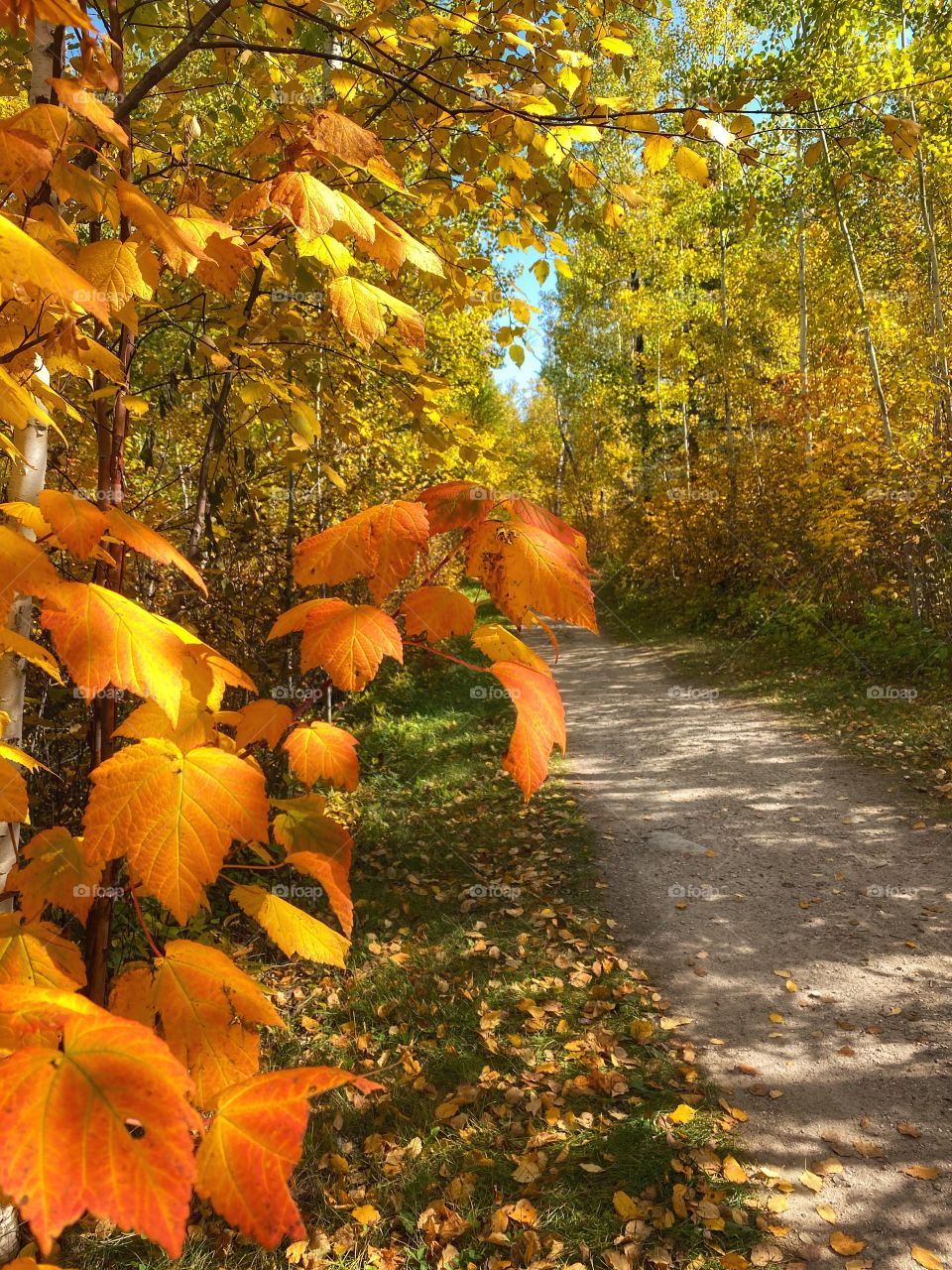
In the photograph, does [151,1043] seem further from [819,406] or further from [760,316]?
[760,316]

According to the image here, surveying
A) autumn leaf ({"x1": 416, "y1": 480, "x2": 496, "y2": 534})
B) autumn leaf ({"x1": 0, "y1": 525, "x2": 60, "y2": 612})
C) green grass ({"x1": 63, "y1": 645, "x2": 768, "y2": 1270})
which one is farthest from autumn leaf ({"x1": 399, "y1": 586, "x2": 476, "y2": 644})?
green grass ({"x1": 63, "y1": 645, "x2": 768, "y2": 1270})

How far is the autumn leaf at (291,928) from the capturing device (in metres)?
1.46

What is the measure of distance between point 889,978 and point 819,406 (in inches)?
461

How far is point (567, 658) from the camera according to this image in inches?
557

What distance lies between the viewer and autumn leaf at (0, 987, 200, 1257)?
26.2 inches

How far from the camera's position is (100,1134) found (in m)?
0.71

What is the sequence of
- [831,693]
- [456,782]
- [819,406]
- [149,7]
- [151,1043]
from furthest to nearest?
1. [819,406]
2. [831,693]
3. [456,782]
4. [149,7]
5. [151,1043]

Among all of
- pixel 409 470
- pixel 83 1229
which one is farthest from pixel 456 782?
pixel 83 1229

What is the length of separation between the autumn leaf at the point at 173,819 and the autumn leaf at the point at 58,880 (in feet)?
0.82

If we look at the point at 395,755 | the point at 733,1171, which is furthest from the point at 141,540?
the point at 395,755

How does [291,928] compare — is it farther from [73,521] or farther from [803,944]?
[803,944]

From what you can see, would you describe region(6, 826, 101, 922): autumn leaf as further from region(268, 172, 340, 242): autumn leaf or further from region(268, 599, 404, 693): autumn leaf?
Result: region(268, 172, 340, 242): autumn leaf

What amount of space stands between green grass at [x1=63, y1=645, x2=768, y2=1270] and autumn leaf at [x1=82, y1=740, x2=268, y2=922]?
248 centimetres

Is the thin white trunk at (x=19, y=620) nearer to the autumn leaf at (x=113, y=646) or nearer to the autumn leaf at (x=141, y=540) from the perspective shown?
the autumn leaf at (x=141, y=540)
